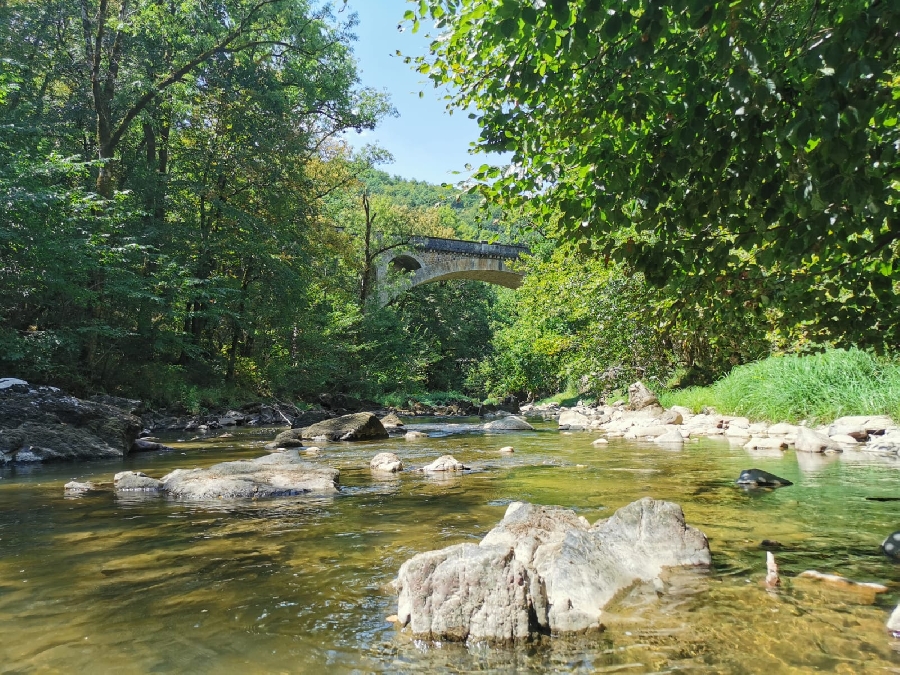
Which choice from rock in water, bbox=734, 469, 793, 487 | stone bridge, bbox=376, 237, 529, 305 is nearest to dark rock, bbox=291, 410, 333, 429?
rock in water, bbox=734, 469, 793, 487

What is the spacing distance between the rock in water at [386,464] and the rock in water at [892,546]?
514 cm

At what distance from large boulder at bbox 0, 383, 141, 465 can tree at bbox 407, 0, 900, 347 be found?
826 centimetres

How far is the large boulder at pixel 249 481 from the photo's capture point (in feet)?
19.0

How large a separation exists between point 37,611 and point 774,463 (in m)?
7.22

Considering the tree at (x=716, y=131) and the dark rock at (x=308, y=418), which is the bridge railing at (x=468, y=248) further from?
the tree at (x=716, y=131)

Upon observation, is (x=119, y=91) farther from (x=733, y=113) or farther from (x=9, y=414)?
(x=733, y=113)

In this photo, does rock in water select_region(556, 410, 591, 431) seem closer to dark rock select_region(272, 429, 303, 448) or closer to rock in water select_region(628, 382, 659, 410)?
rock in water select_region(628, 382, 659, 410)

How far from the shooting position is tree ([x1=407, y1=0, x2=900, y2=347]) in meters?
2.16

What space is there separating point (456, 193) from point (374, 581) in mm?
2377

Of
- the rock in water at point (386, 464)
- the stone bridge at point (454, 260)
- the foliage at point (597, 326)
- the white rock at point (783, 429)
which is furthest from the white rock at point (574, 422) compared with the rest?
the stone bridge at point (454, 260)

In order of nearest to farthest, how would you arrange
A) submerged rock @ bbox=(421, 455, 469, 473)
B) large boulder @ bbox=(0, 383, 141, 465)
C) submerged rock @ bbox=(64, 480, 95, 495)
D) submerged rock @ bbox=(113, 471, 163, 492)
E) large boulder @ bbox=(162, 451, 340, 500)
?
large boulder @ bbox=(162, 451, 340, 500)
submerged rock @ bbox=(64, 480, 95, 495)
submerged rock @ bbox=(113, 471, 163, 492)
submerged rock @ bbox=(421, 455, 469, 473)
large boulder @ bbox=(0, 383, 141, 465)

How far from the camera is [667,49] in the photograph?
Answer: 2.84 metres

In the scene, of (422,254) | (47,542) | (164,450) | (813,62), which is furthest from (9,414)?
(422,254)

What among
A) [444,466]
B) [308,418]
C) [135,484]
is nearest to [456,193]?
[444,466]
